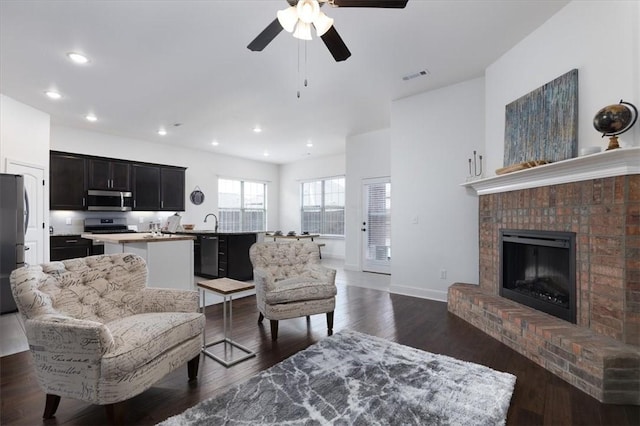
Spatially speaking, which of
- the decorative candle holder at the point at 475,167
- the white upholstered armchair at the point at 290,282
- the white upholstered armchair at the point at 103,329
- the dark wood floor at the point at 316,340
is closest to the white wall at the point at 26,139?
the dark wood floor at the point at 316,340

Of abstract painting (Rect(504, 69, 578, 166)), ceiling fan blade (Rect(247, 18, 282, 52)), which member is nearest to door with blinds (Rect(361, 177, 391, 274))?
abstract painting (Rect(504, 69, 578, 166))

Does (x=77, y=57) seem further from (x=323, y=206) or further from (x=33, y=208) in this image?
(x=323, y=206)

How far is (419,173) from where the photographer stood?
15.3 ft

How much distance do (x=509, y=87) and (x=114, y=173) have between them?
720cm

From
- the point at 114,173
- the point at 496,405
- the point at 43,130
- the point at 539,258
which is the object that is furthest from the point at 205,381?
the point at 114,173

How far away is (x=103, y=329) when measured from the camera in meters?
1.67

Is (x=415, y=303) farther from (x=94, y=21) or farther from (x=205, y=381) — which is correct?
(x=94, y=21)

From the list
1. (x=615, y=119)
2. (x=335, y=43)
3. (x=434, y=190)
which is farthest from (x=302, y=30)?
(x=434, y=190)

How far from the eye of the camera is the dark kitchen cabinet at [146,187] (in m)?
6.88

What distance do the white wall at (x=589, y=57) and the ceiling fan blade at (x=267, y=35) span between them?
2.48 meters

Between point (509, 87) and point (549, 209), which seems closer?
point (549, 209)

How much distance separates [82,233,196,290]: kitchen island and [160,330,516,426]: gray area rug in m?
2.36

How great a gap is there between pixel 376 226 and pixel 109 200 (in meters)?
5.64

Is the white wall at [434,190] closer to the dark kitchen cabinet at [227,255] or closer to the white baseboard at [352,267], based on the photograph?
the white baseboard at [352,267]
